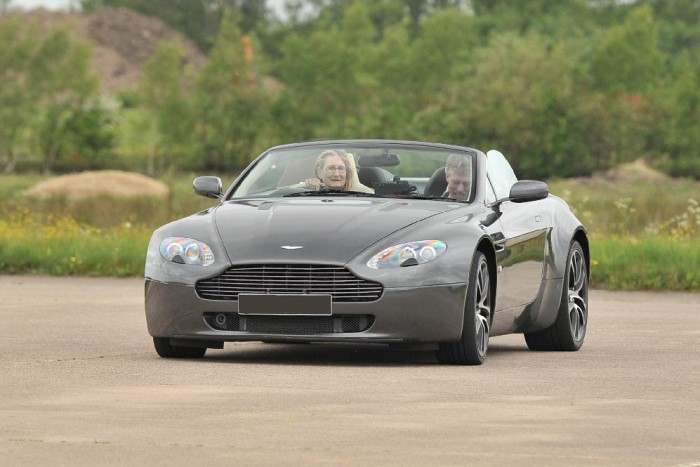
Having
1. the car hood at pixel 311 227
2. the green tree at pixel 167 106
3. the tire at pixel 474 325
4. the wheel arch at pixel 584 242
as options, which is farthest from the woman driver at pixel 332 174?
the green tree at pixel 167 106

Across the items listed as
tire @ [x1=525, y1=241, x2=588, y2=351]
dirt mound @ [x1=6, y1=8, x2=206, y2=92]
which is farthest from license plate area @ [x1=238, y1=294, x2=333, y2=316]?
dirt mound @ [x1=6, y1=8, x2=206, y2=92]

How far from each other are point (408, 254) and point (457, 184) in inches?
62.7

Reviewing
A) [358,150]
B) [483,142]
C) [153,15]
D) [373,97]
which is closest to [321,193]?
[358,150]

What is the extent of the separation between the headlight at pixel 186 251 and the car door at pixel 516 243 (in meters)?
1.85

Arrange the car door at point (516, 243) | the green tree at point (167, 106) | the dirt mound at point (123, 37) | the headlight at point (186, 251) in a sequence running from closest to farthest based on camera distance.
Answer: the headlight at point (186, 251) → the car door at point (516, 243) → the green tree at point (167, 106) → the dirt mound at point (123, 37)

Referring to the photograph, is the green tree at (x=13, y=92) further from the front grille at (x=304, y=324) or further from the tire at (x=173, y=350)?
the front grille at (x=304, y=324)

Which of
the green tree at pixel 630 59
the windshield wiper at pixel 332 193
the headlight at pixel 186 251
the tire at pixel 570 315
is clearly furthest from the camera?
the green tree at pixel 630 59

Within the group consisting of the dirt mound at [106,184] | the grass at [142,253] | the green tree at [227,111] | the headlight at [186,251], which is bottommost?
the green tree at [227,111]

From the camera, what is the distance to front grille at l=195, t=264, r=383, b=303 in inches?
455

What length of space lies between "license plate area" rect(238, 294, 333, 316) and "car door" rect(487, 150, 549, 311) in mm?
1405

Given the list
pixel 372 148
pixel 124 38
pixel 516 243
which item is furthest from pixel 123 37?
pixel 516 243

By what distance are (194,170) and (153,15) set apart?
3378 inches

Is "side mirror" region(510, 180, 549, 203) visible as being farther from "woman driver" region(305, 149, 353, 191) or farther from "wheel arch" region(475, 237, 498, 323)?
"woman driver" region(305, 149, 353, 191)

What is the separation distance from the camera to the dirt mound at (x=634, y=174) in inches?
3307
